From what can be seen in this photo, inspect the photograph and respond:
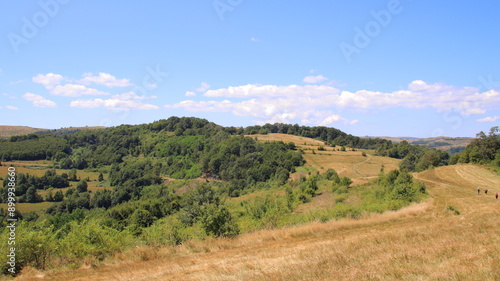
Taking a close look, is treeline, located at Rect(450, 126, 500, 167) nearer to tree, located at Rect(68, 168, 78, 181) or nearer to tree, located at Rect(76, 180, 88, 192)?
tree, located at Rect(76, 180, 88, 192)

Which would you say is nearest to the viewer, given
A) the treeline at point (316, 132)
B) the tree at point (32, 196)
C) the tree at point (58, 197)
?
the tree at point (32, 196)

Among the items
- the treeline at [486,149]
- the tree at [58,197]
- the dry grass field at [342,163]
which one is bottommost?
the tree at [58,197]

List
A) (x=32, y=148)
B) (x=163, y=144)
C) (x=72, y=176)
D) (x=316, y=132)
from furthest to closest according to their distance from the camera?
1. (x=316, y=132)
2. (x=163, y=144)
3. (x=32, y=148)
4. (x=72, y=176)

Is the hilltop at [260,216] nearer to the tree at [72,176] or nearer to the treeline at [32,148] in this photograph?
the tree at [72,176]

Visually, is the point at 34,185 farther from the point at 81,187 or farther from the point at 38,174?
the point at 81,187

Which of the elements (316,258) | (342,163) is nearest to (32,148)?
(342,163)

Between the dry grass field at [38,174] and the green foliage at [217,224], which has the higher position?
the green foliage at [217,224]

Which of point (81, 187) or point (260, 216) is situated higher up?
point (260, 216)

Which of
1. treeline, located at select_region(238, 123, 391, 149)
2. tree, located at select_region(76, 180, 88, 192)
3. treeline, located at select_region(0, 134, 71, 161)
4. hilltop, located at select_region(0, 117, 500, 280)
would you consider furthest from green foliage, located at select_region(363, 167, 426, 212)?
treeline, located at select_region(0, 134, 71, 161)

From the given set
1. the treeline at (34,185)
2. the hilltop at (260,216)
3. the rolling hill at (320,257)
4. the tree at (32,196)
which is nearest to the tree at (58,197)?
the treeline at (34,185)

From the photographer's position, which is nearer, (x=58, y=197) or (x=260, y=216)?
(x=260, y=216)

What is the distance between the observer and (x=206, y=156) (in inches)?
4397

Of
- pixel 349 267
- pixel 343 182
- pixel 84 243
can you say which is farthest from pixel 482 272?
pixel 343 182

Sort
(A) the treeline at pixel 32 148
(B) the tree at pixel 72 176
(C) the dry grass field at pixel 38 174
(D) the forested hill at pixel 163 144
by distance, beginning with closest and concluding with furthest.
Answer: (C) the dry grass field at pixel 38 174 < (B) the tree at pixel 72 176 < (D) the forested hill at pixel 163 144 < (A) the treeline at pixel 32 148
